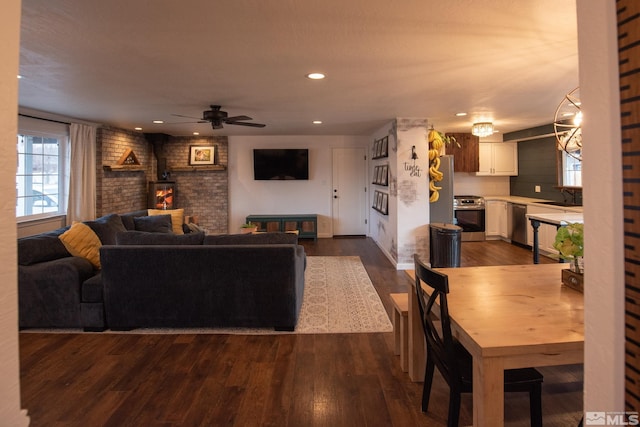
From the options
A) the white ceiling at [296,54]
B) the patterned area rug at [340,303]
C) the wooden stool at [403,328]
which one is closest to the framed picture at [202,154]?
the white ceiling at [296,54]

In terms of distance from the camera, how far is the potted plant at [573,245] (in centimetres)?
196

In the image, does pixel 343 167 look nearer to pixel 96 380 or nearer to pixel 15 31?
pixel 96 380

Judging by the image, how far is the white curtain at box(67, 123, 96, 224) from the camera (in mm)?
5387

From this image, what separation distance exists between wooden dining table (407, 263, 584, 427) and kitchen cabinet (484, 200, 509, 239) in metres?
5.41

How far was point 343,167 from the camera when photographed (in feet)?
26.1

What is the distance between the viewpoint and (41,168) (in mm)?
5039

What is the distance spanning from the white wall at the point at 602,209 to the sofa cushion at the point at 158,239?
3117 millimetres

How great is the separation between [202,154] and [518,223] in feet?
21.1

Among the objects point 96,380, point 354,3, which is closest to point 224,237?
point 96,380

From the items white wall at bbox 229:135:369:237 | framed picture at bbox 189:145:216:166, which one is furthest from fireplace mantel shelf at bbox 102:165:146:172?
white wall at bbox 229:135:369:237

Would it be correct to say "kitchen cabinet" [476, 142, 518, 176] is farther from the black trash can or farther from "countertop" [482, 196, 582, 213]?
the black trash can

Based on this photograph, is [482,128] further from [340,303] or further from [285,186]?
[285,186]

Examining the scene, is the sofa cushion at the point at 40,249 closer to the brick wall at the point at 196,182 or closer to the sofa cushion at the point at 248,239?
the sofa cushion at the point at 248,239

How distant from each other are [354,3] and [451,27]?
66cm
